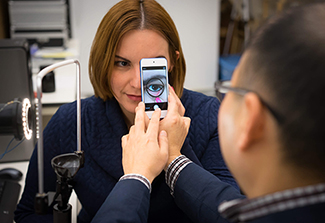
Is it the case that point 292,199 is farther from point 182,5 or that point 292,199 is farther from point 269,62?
point 182,5

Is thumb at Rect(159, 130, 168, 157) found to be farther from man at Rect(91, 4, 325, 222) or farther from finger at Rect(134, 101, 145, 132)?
man at Rect(91, 4, 325, 222)

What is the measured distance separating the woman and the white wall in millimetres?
2087

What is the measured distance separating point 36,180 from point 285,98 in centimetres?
82

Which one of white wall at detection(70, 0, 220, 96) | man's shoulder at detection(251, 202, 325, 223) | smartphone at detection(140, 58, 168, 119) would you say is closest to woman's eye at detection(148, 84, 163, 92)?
smartphone at detection(140, 58, 168, 119)

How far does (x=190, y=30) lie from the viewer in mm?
3305

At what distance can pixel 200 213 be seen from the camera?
71cm

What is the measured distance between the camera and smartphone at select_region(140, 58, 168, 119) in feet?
2.98

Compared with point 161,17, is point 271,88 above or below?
below

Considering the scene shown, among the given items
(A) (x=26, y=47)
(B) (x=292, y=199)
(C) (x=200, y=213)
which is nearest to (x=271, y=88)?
(B) (x=292, y=199)

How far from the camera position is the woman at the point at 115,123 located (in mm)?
940

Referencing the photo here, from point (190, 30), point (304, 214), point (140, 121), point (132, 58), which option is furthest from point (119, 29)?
point (190, 30)

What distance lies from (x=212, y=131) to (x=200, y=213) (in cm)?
39

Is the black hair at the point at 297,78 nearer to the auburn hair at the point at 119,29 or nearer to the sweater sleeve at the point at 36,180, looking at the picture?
the auburn hair at the point at 119,29

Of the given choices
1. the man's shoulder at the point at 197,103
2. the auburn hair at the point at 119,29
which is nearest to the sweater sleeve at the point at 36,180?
the auburn hair at the point at 119,29
